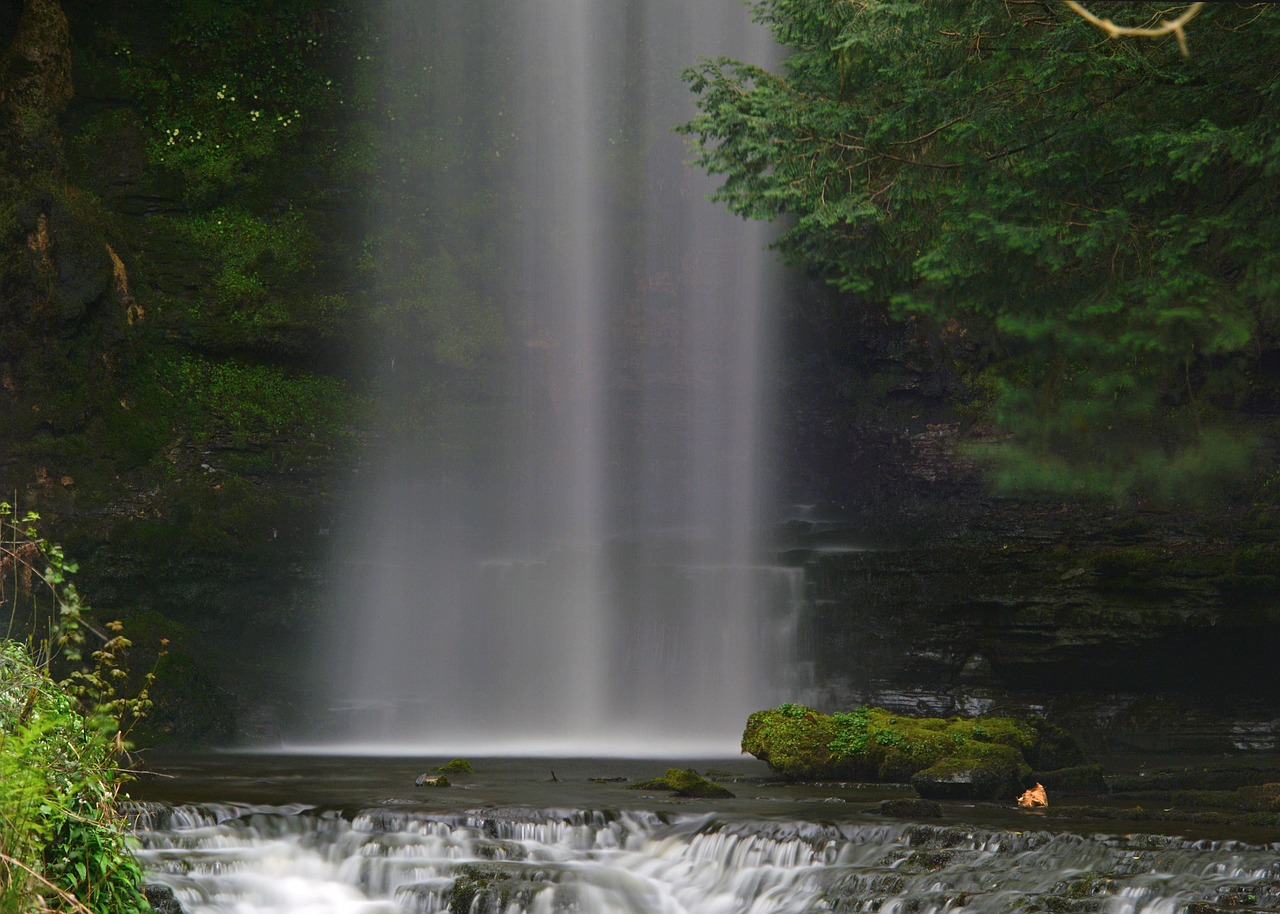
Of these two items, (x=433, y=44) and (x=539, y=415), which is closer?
(x=539, y=415)

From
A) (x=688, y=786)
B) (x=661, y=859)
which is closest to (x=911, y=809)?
(x=661, y=859)

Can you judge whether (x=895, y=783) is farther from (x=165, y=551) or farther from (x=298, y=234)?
(x=298, y=234)

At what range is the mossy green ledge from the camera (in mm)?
12383

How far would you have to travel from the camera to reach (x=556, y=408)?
879 inches

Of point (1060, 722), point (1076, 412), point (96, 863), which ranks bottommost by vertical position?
point (1060, 722)

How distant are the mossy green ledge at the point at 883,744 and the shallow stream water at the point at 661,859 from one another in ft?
6.36

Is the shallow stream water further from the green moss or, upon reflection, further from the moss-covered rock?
the green moss

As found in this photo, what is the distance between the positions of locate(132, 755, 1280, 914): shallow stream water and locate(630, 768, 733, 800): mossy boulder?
91cm

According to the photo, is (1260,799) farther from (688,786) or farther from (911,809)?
(688,786)

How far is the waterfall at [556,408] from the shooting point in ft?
63.7

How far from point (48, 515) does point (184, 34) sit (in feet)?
30.2

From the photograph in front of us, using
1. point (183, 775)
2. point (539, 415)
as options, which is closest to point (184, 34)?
point (539, 415)

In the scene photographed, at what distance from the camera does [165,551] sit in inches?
679

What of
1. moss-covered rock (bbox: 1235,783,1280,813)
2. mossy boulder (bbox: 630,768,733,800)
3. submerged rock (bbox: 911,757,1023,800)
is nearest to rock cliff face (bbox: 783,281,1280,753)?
moss-covered rock (bbox: 1235,783,1280,813)
